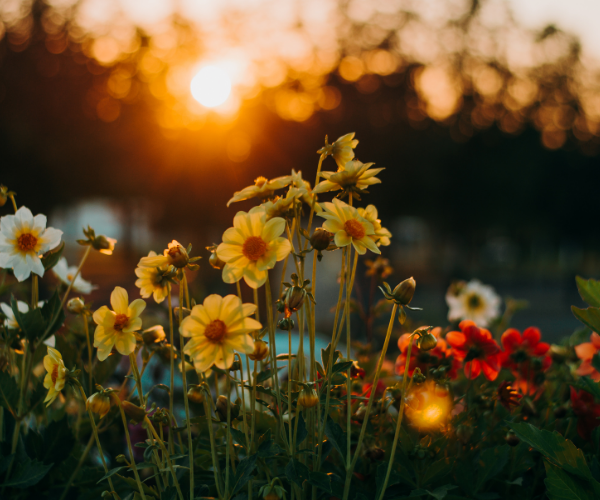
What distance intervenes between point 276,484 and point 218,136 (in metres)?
7.71

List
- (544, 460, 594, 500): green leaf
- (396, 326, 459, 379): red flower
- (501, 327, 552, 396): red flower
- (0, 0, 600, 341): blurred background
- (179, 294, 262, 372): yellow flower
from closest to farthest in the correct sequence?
(179, 294, 262, 372): yellow flower < (544, 460, 594, 500): green leaf < (396, 326, 459, 379): red flower < (501, 327, 552, 396): red flower < (0, 0, 600, 341): blurred background

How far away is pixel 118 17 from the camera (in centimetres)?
737

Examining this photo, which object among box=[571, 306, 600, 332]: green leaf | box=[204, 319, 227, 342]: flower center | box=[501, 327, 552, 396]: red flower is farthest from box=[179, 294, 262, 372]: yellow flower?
box=[501, 327, 552, 396]: red flower

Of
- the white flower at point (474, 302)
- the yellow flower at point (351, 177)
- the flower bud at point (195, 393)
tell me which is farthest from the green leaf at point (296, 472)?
the white flower at point (474, 302)

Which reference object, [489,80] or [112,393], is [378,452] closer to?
[112,393]

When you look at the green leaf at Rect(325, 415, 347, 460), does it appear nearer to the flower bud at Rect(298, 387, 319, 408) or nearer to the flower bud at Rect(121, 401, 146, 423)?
the flower bud at Rect(298, 387, 319, 408)

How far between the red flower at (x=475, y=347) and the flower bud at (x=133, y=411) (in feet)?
2.09

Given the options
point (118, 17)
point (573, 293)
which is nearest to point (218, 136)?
point (118, 17)

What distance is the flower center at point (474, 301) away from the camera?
6.70 ft

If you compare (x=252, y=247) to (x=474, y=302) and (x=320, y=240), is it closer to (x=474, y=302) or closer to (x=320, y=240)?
(x=320, y=240)

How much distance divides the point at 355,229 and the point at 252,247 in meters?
0.16

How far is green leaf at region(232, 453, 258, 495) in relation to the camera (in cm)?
73

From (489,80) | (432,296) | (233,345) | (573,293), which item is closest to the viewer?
(233,345)

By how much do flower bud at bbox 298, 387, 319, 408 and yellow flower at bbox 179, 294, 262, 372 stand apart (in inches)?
4.9
